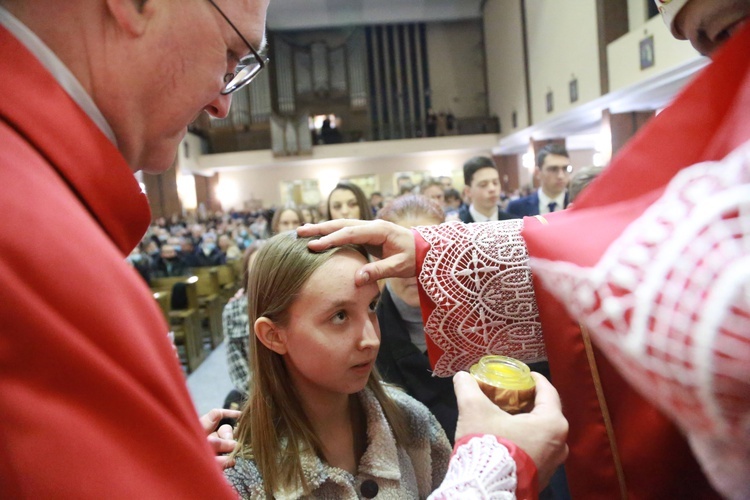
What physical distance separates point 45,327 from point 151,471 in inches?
5.3

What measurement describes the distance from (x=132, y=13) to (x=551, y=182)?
4422 mm

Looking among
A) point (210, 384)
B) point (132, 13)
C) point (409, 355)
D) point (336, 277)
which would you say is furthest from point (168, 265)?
point (132, 13)

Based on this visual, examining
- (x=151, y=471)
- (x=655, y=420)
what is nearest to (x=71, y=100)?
(x=151, y=471)

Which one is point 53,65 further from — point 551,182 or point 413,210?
point 551,182

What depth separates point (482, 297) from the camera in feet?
3.36

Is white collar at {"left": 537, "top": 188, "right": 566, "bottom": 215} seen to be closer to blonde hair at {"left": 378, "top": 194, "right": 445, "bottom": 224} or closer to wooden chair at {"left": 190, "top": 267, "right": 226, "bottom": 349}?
blonde hair at {"left": 378, "top": 194, "right": 445, "bottom": 224}

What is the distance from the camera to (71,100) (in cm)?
54

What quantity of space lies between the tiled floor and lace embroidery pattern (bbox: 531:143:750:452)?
3961 millimetres

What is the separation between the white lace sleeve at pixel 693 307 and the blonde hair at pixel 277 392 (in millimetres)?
746

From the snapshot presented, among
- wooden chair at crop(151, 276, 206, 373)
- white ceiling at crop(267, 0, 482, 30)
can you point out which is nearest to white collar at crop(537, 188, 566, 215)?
wooden chair at crop(151, 276, 206, 373)

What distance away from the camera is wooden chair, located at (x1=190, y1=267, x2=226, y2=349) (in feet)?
20.3

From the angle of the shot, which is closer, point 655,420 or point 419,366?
point 655,420

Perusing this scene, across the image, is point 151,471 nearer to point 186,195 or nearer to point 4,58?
point 4,58

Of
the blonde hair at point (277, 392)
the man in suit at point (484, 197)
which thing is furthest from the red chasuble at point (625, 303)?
the man in suit at point (484, 197)
